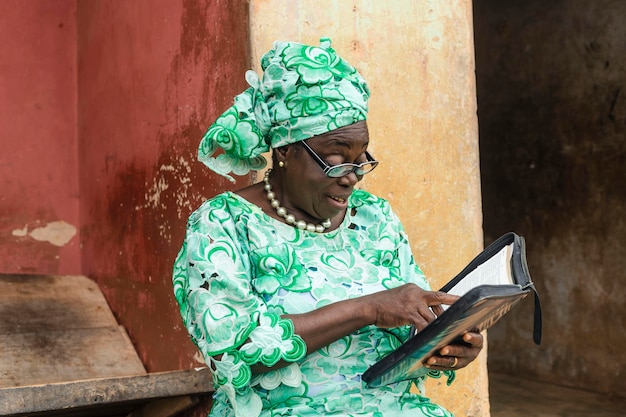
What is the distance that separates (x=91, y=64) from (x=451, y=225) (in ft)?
7.21

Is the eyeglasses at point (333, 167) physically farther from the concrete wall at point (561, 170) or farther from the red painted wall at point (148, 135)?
the concrete wall at point (561, 170)

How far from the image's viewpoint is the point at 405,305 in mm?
2197

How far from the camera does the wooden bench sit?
3.09m

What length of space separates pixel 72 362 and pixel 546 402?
127 inches

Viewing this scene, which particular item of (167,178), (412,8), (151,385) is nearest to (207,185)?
(167,178)

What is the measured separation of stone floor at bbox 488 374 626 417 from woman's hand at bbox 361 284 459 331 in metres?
3.71

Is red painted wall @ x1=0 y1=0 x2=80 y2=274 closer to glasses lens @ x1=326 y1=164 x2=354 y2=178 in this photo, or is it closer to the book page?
glasses lens @ x1=326 y1=164 x2=354 y2=178

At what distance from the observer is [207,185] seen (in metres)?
3.54

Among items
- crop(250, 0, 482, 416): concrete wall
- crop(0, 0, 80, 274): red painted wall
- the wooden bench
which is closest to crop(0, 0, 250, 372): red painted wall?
crop(0, 0, 80, 274): red painted wall

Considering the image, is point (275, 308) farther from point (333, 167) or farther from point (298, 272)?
point (333, 167)

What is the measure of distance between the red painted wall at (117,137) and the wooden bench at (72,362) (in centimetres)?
12

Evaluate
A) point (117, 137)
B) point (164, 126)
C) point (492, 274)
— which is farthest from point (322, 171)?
point (117, 137)

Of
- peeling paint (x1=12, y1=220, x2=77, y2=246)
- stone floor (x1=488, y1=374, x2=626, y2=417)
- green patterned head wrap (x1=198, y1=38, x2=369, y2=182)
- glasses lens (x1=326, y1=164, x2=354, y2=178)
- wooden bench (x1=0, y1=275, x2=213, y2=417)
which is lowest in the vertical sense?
stone floor (x1=488, y1=374, x2=626, y2=417)

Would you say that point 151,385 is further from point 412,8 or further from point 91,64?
point 91,64
